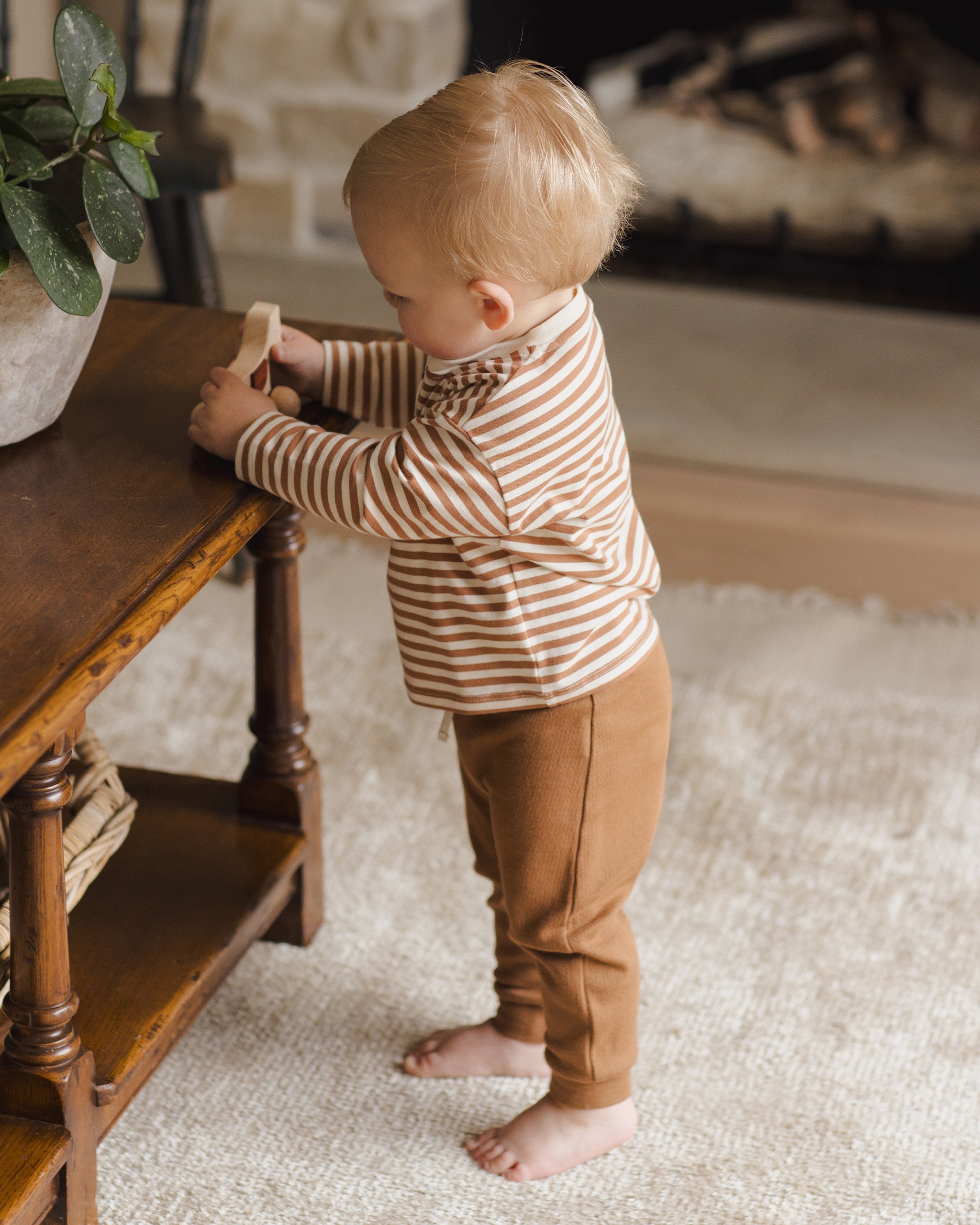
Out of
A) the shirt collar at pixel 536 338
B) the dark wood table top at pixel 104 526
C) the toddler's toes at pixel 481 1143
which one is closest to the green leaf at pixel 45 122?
the dark wood table top at pixel 104 526

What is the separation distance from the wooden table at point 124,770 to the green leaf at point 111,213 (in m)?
0.12

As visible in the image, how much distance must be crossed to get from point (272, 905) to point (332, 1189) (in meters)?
0.21

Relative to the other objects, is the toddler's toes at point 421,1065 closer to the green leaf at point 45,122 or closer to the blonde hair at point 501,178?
the blonde hair at point 501,178

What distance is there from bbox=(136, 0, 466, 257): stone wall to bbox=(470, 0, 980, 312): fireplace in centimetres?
15

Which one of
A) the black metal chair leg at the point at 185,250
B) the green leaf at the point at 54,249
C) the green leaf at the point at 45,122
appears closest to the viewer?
the green leaf at the point at 54,249

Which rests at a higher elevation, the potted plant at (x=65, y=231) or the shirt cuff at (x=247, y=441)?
the potted plant at (x=65, y=231)

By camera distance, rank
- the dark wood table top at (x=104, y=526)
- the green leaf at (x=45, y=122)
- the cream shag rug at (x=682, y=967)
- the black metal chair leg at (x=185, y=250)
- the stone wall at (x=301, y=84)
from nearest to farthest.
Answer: the dark wood table top at (x=104, y=526), the green leaf at (x=45, y=122), the cream shag rug at (x=682, y=967), the black metal chair leg at (x=185, y=250), the stone wall at (x=301, y=84)

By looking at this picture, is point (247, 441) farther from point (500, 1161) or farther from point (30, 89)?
point (500, 1161)

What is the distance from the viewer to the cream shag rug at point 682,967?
0.94 meters

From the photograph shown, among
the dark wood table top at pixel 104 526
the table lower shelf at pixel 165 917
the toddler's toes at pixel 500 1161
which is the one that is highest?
the dark wood table top at pixel 104 526

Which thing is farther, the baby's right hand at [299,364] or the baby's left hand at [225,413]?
the baby's right hand at [299,364]

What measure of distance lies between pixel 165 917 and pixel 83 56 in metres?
0.58

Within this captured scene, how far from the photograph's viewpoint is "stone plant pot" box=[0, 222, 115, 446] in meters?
0.74

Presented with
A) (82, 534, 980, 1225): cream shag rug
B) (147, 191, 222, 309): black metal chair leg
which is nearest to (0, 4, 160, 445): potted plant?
(82, 534, 980, 1225): cream shag rug
